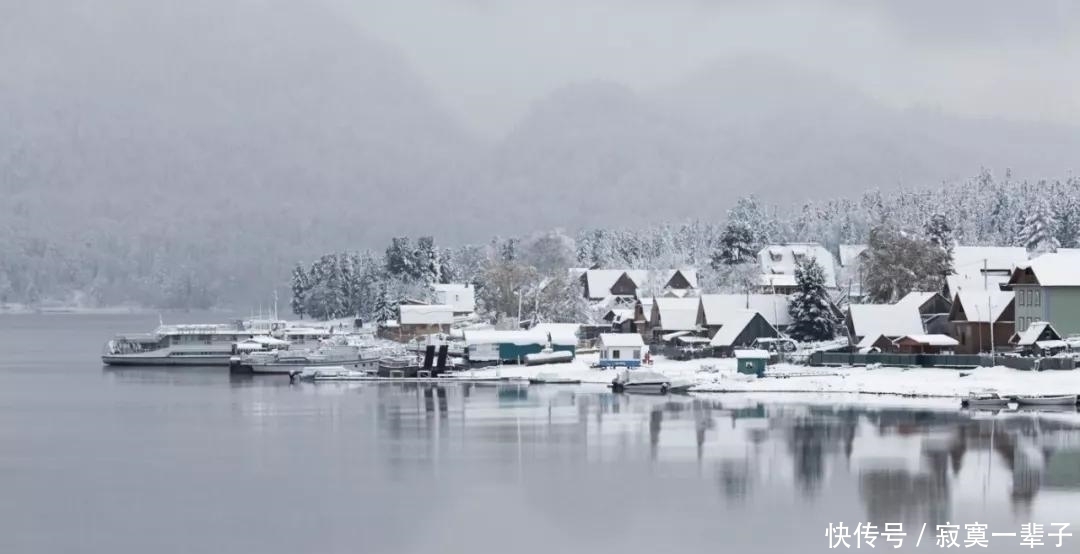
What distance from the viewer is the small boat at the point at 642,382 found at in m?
78.7

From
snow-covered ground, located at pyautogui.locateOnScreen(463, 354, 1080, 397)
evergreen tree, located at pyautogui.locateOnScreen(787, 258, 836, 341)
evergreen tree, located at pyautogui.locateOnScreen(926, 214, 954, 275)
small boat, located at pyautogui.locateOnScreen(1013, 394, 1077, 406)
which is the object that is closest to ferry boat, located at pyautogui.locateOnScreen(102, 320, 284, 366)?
snow-covered ground, located at pyautogui.locateOnScreen(463, 354, 1080, 397)

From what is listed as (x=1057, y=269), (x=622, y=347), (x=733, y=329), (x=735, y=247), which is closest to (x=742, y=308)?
(x=733, y=329)

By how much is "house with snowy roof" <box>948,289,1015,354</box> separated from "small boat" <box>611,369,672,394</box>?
1830cm

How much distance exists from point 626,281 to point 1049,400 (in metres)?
93.0

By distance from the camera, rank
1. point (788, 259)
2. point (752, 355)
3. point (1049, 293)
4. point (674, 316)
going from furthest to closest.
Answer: point (788, 259) < point (674, 316) < point (752, 355) < point (1049, 293)

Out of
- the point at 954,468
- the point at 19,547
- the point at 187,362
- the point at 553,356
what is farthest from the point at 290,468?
the point at 187,362

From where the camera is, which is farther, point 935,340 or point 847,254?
point 847,254

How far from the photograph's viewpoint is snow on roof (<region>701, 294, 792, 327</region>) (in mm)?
97062

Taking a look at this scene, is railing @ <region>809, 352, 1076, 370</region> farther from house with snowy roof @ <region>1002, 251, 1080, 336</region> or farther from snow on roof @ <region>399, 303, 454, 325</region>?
snow on roof @ <region>399, 303, 454, 325</region>

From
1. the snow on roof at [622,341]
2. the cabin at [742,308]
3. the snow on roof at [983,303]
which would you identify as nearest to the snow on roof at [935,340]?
the snow on roof at [983,303]

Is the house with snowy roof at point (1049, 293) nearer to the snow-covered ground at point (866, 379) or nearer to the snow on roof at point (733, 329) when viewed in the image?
the snow-covered ground at point (866, 379)

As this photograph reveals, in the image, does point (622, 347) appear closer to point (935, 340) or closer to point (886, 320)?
point (886, 320)

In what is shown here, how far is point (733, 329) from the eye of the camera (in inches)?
3755

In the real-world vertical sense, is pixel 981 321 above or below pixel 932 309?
below
